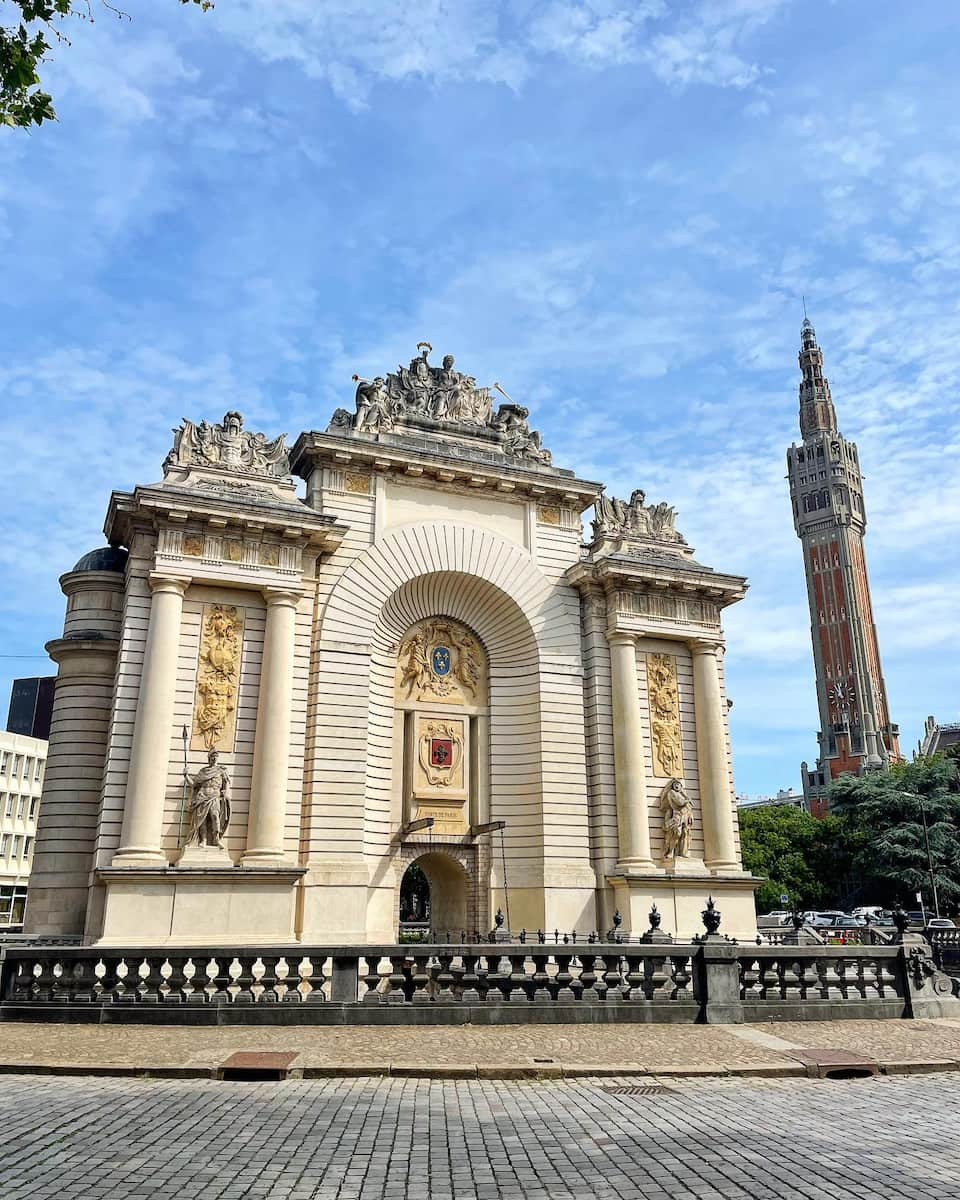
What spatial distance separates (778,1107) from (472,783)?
2424 cm

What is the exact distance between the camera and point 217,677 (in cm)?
2909

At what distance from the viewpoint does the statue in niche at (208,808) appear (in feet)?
88.7

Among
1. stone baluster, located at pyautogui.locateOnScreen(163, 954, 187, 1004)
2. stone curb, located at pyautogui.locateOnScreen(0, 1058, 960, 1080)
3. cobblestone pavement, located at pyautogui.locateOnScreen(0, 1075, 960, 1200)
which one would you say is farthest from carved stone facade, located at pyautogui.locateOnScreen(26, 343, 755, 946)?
cobblestone pavement, located at pyautogui.locateOnScreen(0, 1075, 960, 1200)

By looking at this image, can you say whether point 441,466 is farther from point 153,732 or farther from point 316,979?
point 316,979

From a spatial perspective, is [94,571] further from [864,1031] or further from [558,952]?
[864,1031]

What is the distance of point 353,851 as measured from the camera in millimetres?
29391

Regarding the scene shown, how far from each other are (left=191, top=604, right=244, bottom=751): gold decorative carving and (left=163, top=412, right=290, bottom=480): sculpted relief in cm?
515

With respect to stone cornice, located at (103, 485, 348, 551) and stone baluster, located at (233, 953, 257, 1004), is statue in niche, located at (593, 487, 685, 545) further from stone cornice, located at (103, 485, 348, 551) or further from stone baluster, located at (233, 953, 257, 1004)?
stone baluster, located at (233, 953, 257, 1004)

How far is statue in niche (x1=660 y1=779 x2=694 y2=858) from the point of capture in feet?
109

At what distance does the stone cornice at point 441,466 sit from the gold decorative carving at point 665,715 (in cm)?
714

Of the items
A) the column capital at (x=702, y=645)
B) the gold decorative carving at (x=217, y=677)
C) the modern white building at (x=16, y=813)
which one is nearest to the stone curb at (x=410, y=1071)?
the gold decorative carving at (x=217, y=677)

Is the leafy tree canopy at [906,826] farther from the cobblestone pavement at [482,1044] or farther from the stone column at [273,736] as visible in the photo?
the cobblestone pavement at [482,1044]

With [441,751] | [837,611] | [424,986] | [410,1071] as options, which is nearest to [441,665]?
[441,751]

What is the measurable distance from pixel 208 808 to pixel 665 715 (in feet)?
56.6
